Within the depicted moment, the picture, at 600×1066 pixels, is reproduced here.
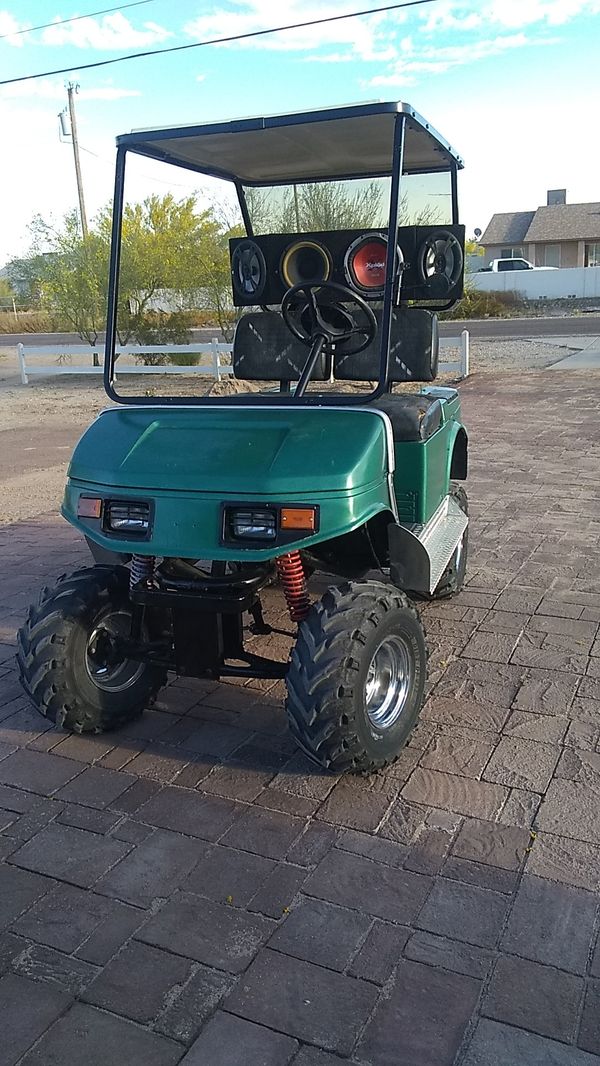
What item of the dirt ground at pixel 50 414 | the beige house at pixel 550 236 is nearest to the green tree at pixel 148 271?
the dirt ground at pixel 50 414

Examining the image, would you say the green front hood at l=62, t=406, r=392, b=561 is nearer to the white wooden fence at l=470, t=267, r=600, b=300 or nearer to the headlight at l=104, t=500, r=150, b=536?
the headlight at l=104, t=500, r=150, b=536

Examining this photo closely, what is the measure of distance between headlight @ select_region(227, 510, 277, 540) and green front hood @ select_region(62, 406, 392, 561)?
4cm

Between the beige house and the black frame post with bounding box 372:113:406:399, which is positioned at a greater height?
the beige house

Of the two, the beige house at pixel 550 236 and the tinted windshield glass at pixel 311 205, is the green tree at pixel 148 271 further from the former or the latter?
the beige house at pixel 550 236

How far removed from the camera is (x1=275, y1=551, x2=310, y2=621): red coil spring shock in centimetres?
323

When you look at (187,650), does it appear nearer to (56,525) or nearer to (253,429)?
(253,429)

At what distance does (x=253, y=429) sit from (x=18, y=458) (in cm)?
752

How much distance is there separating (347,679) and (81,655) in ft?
3.59

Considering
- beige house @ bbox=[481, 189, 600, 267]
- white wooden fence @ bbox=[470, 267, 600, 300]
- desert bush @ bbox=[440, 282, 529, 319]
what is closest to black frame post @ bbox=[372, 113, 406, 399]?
desert bush @ bbox=[440, 282, 529, 319]

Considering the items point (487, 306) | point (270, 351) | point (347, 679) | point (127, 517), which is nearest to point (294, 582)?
point (347, 679)

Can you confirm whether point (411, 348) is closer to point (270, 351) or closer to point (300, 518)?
point (270, 351)

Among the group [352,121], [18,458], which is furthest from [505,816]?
[18,458]

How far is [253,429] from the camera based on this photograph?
10.6 ft

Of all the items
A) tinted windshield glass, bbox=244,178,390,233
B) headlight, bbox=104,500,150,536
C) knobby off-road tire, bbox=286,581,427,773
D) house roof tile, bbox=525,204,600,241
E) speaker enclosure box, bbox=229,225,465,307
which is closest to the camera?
knobby off-road tire, bbox=286,581,427,773
